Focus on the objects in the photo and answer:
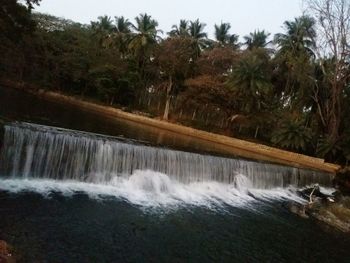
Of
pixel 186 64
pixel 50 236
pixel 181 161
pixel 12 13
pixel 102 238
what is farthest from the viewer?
pixel 186 64

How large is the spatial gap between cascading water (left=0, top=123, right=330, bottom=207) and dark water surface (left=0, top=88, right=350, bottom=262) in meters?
0.51

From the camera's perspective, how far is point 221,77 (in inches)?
1770

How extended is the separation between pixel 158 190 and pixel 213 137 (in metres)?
22.5

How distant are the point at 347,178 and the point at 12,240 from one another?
2530 cm

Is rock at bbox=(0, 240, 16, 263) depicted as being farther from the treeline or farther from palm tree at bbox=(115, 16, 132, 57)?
palm tree at bbox=(115, 16, 132, 57)

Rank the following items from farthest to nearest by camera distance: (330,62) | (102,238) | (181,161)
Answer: (330,62) → (181,161) → (102,238)

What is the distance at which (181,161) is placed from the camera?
1928 cm

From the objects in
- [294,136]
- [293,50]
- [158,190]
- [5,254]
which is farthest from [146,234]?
[293,50]

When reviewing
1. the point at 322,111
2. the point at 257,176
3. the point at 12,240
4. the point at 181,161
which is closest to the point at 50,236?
the point at 12,240

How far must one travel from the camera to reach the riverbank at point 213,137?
107ft

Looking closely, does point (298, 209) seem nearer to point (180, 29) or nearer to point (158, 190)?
point (158, 190)

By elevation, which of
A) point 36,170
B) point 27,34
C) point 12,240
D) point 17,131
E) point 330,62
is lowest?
point 12,240

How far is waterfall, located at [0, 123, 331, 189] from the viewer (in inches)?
575

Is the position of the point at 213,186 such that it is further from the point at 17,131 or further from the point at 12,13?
the point at 12,13
